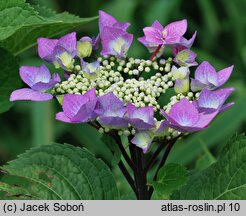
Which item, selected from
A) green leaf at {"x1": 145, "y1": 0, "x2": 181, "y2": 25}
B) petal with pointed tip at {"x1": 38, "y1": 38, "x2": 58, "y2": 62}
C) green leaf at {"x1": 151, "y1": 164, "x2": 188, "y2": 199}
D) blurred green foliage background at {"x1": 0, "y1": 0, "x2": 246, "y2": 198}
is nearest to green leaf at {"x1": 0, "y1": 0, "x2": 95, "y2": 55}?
petal with pointed tip at {"x1": 38, "y1": 38, "x2": 58, "y2": 62}

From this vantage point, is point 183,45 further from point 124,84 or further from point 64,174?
point 64,174

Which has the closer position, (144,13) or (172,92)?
(172,92)

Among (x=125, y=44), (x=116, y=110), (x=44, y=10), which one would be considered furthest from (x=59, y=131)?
(x=116, y=110)

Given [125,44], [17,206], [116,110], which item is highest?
[125,44]

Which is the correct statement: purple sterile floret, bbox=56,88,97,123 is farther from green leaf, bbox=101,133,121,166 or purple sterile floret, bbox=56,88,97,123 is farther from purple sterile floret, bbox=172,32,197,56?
purple sterile floret, bbox=172,32,197,56

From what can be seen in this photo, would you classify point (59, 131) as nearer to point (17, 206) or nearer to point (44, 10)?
Result: point (44, 10)

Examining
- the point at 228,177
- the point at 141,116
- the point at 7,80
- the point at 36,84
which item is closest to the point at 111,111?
the point at 141,116
